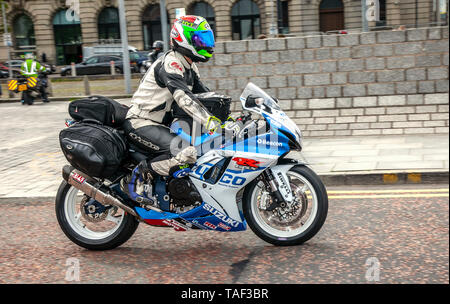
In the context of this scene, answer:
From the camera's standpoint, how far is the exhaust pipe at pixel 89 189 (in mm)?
4621

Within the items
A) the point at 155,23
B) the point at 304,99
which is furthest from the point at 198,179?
the point at 155,23

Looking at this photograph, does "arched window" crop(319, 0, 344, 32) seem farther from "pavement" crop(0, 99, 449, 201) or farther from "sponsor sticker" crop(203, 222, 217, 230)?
"sponsor sticker" crop(203, 222, 217, 230)

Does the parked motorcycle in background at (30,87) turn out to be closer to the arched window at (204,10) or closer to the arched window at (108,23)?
the arched window at (204,10)

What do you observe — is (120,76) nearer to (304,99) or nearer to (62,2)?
(62,2)

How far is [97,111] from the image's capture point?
4691 mm

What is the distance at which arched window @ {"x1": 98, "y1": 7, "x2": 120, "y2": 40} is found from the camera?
43875 mm

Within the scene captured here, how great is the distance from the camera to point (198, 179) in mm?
4523

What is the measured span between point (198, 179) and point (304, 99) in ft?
20.0

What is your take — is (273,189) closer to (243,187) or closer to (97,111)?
(243,187)

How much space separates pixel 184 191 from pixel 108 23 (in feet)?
136

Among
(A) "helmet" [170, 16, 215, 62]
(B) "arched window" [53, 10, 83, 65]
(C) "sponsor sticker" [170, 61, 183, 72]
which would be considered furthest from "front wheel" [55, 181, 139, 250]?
(B) "arched window" [53, 10, 83, 65]

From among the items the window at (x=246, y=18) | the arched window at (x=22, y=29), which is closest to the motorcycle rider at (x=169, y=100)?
the window at (x=246, y=18)

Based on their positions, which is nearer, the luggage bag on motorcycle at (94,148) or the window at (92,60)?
the luggage bag on motorcycle at (94,148)

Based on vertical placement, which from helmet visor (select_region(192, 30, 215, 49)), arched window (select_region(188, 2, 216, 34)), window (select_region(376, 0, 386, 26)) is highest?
arched window (select_region(188, 2, 216, 34))
